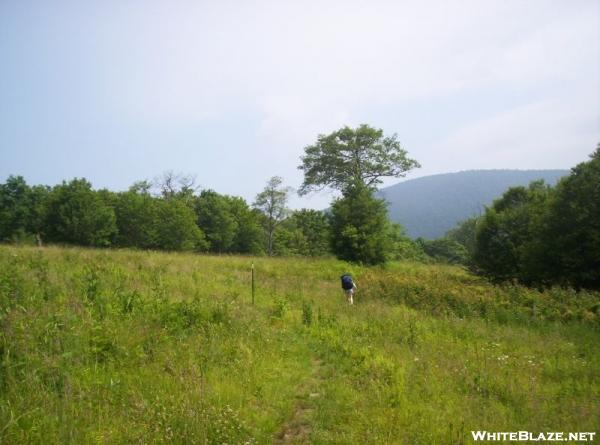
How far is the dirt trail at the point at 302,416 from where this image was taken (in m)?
4.19

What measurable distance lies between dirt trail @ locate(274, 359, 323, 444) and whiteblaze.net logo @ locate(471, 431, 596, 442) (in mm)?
2112

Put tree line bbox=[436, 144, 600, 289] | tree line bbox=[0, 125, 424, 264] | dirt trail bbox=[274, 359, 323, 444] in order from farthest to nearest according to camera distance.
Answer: tree line bbox=[0, 125, 424, 264]
tree line bbox=[436, 144, 600, 289]
dirt trail bbox=[274, 359, 323, 444]

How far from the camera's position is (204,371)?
5.32 m

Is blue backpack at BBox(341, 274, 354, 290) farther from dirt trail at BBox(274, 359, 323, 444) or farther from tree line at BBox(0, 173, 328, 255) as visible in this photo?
tree line at BBox(0, 173, 328, 255)

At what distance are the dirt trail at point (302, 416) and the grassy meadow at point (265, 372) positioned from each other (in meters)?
0.02

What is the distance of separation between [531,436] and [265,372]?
384 cm

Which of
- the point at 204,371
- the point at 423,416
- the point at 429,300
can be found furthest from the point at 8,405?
the point at 429,300

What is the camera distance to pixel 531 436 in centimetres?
416

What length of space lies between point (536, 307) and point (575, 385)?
19.2 ft

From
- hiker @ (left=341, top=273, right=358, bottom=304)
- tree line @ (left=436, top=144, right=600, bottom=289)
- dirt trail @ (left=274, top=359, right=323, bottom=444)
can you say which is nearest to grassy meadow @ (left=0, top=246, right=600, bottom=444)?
dirt trail @ (left=274, top=359, right=323, bottom=444)

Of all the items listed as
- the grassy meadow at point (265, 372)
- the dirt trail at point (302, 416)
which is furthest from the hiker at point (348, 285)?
the dirt trail at point (302, 416)

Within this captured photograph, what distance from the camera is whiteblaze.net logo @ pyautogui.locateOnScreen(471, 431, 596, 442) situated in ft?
13.3

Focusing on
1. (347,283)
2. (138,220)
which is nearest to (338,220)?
(347,283)

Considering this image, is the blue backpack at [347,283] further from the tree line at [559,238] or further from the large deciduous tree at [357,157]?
the large deciduous tree at [357,157]
